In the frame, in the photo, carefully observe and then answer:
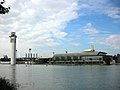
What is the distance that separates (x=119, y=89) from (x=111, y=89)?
1.65 metres

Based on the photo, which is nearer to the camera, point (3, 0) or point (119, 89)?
point (3, 0)

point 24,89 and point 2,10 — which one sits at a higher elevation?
point 2,10

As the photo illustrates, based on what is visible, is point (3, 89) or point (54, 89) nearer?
point (3, 89)

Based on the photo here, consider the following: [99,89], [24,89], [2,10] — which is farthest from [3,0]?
[99,89]

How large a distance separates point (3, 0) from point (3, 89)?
1249 centimetres

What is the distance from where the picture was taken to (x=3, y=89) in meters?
32.5

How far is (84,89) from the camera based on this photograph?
5166cm

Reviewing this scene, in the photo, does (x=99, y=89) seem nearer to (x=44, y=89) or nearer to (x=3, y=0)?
(x=44, y=89)

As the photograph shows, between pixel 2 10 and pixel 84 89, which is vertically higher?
pixel 2 10

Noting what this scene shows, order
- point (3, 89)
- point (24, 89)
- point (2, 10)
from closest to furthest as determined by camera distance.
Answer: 1. point (2, 10)
2. point (3, 89)
3. point (24, 89)

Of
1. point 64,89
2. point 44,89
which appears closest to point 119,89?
point 64,89

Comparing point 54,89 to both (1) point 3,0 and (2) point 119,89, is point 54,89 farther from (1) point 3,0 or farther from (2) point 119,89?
(1) point 3,0

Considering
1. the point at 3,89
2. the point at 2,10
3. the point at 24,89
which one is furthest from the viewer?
the point at 24,89

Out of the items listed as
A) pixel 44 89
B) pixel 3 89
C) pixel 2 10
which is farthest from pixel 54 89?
pixel 2 10
